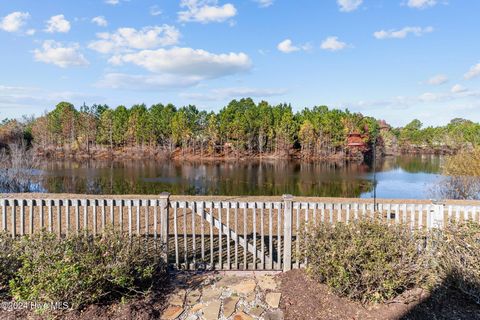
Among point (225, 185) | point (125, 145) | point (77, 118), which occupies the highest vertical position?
point (77, 118)

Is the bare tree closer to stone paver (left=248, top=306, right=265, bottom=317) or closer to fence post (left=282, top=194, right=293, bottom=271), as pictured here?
fence post (left=282, top=194, right=293, bottom=271)

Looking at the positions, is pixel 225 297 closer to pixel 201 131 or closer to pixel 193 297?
pixel 193 297

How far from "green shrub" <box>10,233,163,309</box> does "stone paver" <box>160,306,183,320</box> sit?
0.52 m

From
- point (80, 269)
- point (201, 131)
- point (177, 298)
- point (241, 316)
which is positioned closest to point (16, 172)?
point (80, 269)

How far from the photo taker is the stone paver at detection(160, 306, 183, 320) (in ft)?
12.8

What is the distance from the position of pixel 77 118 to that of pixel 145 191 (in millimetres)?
54742

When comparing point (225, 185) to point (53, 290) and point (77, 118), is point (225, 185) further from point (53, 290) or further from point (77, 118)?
point (77, 118)

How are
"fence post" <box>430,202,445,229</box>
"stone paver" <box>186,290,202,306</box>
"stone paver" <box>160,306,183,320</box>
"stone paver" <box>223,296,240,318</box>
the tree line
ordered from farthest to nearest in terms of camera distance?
the tree line < "fence post" <box>430,202,445,229</box> < "stone paver" <box>186,290,202,306</box> < "stone paver" <box>223,296,240,318</box> < "stone paver" <box>160,306,183,320</box>

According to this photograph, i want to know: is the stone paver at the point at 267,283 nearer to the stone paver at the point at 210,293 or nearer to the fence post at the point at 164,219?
the stone paver at the point at 210,293

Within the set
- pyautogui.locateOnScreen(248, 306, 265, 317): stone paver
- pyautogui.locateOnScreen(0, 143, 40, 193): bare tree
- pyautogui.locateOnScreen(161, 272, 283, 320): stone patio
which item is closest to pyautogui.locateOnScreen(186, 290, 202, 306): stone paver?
pyautogui.locateOnScreen(161, 272, 283, 320): stone patio

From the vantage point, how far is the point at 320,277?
4.57 meters

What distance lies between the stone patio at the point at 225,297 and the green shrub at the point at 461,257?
2.30 metres

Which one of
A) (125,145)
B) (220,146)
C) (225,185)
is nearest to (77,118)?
(125,145)

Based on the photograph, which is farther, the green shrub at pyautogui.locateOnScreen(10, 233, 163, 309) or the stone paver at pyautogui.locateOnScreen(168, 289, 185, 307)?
the stone paver at pyautogui.locateOnScreen(168, 289, 185, 307)
